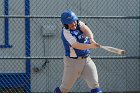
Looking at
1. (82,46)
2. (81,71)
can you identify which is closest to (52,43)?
(81,71)

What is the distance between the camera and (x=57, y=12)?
846 cm

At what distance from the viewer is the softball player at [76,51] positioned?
20.3 feet

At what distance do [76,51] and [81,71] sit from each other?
300mm

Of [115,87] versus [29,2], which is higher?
[29,2]

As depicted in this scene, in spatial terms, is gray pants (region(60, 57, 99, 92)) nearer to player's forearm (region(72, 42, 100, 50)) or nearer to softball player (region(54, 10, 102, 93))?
softball player (region(54, 10, 102, 93))

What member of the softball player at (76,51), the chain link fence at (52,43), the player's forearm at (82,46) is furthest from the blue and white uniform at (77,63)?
the chain link fence at (52,43)

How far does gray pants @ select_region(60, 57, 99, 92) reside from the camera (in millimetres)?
6332

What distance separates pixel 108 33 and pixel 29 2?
5.08ft

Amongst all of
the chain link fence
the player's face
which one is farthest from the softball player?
the chain link fence

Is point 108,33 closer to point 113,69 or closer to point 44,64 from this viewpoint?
point 113,69

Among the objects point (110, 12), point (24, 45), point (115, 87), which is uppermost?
point (110, 12)

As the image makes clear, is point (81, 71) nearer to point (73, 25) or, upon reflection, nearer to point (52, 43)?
point (73, 25)

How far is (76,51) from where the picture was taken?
6328 millimetres

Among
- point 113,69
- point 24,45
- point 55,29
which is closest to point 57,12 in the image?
point 55,29
